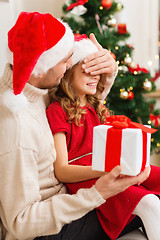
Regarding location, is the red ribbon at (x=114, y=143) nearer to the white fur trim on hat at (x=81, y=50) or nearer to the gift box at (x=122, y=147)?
the gift box at (x=122, y=147)

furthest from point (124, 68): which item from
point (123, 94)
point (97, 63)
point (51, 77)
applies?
point (51, 77)

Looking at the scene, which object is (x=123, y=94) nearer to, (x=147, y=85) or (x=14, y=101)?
(x=147, y=85)

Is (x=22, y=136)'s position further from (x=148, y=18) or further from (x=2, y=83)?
(x=148, y=18)

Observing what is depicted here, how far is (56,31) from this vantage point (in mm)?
930

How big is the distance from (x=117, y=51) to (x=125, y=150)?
1.28m

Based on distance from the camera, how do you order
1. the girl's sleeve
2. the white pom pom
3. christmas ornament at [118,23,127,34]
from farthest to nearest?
christmas ornament at [118,23,127,34]
the girl's sleeve
the white pom pom

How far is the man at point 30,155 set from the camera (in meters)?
0.86

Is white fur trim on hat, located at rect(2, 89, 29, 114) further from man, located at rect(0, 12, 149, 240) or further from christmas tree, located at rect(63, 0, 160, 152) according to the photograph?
christmas tree, located at rect(63, 0, 160, 152)

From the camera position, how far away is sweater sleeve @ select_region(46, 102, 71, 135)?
3.61 ft

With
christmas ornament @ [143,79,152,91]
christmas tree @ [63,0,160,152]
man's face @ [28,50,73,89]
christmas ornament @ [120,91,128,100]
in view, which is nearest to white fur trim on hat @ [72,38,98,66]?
man's face @ [28,50,73,89]

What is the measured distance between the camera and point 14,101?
2.91 feet

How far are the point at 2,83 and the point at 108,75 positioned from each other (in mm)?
520

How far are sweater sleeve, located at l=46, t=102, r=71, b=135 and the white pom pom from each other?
21cm

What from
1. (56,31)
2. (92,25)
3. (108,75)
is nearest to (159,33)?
(92,25)
